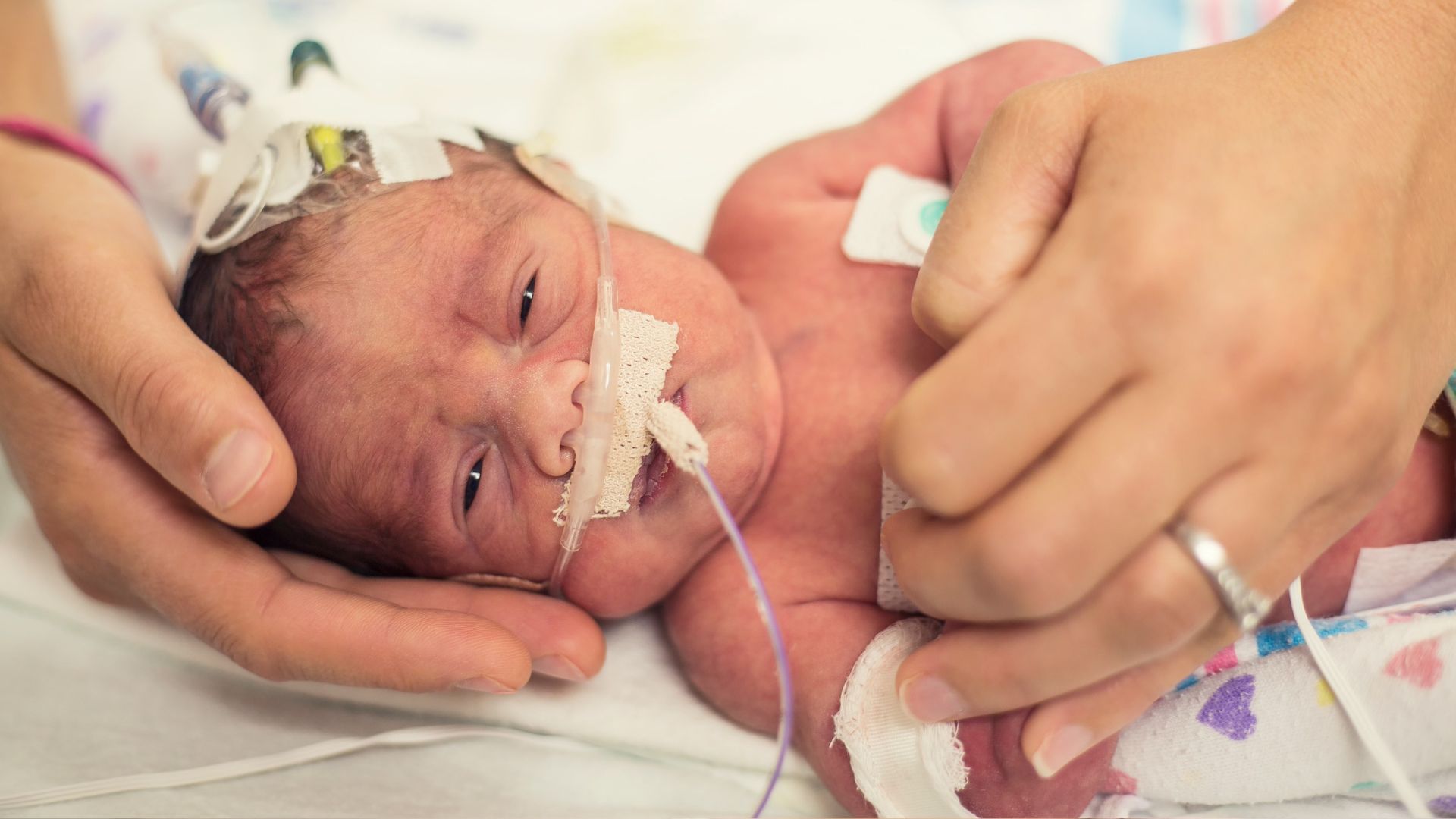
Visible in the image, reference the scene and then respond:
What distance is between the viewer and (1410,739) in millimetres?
1324

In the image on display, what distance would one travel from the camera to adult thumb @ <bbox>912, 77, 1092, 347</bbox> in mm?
987

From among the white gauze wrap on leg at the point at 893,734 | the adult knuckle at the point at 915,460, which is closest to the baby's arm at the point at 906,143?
the white gauze wrap on leg at the point at 893,734

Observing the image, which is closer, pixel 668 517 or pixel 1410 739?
pixel 1410 739

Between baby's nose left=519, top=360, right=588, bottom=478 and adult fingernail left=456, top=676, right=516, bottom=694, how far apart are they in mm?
293

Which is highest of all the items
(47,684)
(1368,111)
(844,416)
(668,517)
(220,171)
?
(1368,111)

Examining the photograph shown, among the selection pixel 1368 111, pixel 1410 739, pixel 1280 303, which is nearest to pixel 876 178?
pixel 1368 111

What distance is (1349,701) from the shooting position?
4.26 feet

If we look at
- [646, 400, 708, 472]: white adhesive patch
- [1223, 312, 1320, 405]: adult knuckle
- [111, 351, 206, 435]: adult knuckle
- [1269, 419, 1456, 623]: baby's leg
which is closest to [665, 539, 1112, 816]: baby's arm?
[646, 400, 708, 472]: white adhesive patch

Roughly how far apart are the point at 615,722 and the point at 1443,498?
1.31 meters

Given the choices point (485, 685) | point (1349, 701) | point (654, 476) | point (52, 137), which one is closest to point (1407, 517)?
point (1349, 701)

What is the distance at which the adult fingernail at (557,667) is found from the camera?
1460mm

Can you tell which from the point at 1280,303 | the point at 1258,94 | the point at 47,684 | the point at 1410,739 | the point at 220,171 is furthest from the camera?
the point at 47,684

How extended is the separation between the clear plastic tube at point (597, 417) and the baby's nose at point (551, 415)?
18 millimetres

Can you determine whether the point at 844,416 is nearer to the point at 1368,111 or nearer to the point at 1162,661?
the point at 1162,661
